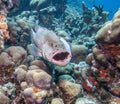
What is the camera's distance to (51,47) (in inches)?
150

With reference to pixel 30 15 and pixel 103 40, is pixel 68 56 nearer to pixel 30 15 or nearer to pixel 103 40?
pixel 103 40

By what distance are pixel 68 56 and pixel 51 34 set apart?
0.61m

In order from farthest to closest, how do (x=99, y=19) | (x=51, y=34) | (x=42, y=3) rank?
(x=42, y=3) < (x=99, y=19) < (x=51, y=34)

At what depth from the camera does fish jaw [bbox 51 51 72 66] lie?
3.73 m

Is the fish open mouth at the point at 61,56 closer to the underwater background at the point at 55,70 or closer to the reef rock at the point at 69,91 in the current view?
the underwater background at the point at 55,70

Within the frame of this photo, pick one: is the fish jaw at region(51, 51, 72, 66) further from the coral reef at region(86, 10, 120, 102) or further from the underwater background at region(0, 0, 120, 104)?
the coral reef at region(86, 10, 120, 102)

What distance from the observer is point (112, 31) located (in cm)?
456

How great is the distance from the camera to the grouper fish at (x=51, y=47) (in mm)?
3733

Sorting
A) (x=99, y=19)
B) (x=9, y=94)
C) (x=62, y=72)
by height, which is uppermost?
(x=99, y=19)

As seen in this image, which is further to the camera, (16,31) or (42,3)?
(42,3)

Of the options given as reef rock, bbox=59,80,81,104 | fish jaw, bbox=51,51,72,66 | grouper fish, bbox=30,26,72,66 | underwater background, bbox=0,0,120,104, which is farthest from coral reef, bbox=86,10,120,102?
fish jaw, bbox=51,51,72,66

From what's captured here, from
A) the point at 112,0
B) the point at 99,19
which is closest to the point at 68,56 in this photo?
the point at 99,19

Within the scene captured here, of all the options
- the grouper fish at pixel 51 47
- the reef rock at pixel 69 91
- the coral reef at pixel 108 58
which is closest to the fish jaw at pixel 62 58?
the grouper fish at pixel 51 47

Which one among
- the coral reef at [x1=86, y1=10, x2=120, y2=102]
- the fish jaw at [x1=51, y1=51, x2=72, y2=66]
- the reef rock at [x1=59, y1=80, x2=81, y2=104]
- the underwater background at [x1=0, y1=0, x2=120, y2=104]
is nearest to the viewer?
the fish jaw at [x1=51, y1=51, x2=72, y2=66]
